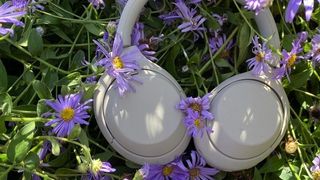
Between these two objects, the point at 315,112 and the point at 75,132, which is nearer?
the point at 75,132

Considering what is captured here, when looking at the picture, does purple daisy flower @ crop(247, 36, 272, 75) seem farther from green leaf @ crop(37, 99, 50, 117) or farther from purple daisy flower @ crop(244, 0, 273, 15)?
green leaf @ crop(37, 99, 50, 117)

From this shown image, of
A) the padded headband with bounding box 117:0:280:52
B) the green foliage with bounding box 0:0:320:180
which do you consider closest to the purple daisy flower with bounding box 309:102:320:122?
the green foliage with bounding box 0:0:320:180

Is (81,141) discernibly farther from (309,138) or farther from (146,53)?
(309,138)

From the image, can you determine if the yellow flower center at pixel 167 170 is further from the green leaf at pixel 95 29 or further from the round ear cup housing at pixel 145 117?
the green leaf at pixel 95 29

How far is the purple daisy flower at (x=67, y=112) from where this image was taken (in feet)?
2.19

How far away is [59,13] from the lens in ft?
2.44

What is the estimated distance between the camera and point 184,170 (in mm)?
729

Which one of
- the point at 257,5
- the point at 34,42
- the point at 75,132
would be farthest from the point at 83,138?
the point at 257,5

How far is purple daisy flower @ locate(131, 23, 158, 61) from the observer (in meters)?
0.72

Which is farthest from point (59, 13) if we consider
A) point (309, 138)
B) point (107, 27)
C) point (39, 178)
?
point (309, 138)

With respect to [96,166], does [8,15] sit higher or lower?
higher

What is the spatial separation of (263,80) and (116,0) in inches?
7.7

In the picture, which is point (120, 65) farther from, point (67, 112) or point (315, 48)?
point (315, 48)

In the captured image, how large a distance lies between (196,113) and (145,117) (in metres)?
0.06
